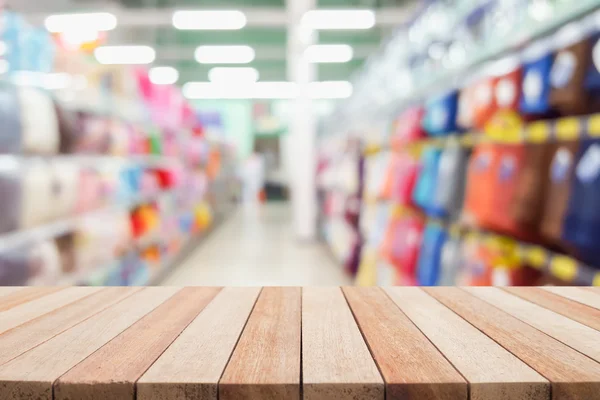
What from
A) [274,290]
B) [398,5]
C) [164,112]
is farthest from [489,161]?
[398,5]

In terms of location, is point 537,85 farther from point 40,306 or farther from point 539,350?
point 40,306

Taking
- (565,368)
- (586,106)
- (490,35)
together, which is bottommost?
(565,368)

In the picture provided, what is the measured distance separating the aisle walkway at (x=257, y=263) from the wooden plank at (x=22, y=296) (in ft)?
12.6

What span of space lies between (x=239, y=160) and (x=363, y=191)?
Result: 13729 mm

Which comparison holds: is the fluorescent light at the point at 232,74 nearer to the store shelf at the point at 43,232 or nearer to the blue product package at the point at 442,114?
the store shelf at the point at 43,232

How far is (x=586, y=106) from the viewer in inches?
71.2

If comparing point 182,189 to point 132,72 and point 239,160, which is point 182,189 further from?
point 239,160

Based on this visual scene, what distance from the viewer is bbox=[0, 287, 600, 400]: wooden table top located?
800mm

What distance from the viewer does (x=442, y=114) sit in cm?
298

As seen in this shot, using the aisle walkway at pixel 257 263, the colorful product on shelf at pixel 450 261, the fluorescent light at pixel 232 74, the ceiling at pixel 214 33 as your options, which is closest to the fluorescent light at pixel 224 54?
the ceiling at pixel 214 33

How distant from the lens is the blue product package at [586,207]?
1.66 meters

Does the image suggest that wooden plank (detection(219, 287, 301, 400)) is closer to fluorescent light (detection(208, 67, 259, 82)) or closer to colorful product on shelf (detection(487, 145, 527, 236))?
colorful product on shelf (detection(487, 145, 527, 236))

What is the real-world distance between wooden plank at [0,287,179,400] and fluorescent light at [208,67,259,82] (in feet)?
49.7

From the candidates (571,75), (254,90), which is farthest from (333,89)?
(571,75)
